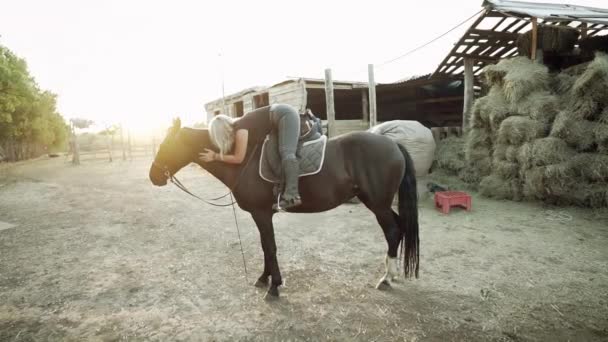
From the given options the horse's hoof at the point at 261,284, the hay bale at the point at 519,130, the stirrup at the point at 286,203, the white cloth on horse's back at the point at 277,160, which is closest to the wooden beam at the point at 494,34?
the hay bale at the point at 519,130

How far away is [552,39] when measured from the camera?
25.6 feet

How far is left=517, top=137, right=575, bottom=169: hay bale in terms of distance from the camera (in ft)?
19.4

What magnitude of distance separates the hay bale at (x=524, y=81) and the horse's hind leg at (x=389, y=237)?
5.60 m

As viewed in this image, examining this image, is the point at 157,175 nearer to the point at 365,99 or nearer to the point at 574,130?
the point at 574,130

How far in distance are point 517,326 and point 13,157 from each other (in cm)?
3424

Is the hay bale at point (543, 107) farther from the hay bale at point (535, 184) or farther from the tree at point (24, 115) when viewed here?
the tree at point (24, 115)

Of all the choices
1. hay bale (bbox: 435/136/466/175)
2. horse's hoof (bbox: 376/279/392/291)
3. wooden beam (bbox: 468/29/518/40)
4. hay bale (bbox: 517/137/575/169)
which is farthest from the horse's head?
wooden beam (bbox: 468/29/518/40)

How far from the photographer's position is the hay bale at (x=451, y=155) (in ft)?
29.5

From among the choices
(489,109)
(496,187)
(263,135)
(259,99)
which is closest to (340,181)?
(263,135)

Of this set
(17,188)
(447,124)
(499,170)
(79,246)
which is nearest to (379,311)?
(79,246)

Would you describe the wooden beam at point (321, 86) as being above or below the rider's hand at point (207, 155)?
above

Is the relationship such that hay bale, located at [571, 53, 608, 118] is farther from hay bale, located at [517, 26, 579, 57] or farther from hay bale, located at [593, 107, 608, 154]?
hay bale, located at [517, 26, 579, 57]

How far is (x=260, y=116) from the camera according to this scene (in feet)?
10.5

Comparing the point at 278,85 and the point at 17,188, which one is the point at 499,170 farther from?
the point at 17,188
